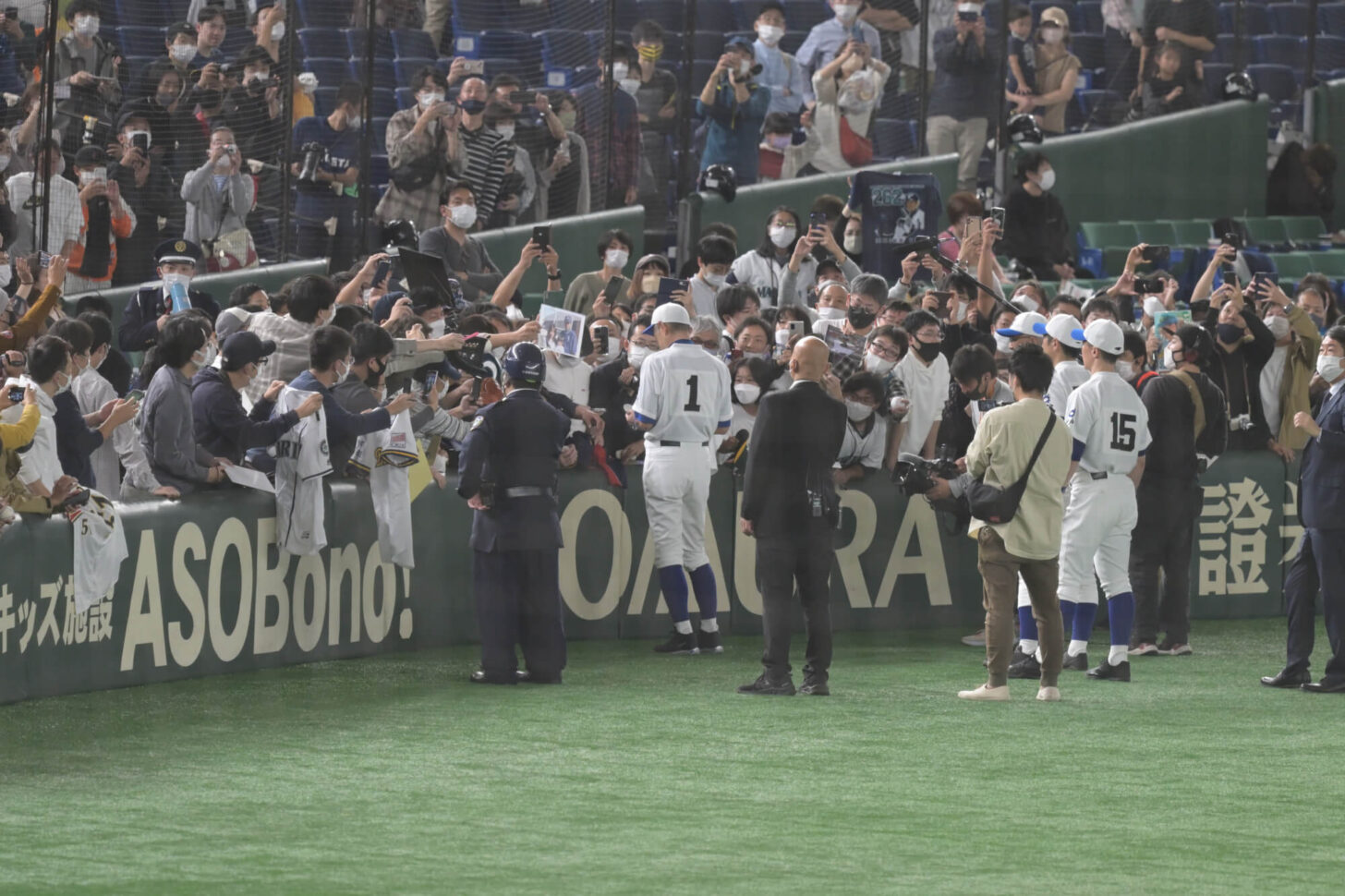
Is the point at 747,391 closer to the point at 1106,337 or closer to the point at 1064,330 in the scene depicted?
the point at 1064,330

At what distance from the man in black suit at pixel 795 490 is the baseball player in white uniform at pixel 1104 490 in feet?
4.74

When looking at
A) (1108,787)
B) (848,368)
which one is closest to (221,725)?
(1108,787)

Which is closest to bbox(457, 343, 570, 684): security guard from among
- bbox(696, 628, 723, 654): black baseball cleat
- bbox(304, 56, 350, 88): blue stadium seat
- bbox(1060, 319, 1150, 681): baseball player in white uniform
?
bbox(696, 628, 723, 654): black baseball cleat

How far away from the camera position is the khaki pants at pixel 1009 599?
1077cm

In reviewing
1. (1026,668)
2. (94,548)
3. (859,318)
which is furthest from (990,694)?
(94,548)

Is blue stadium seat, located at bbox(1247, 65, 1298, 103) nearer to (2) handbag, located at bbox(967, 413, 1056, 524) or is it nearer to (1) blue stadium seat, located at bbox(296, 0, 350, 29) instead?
(1) blue stadium seat, located at bbox(296, 0, 350, 29)

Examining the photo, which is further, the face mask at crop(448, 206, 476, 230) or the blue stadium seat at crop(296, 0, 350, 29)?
the blue stadium seat at crop(296, 0, 350, 29)

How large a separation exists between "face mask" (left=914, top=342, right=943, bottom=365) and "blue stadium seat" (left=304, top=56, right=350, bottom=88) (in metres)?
5.65

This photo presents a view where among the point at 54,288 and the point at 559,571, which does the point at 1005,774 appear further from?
the point at 54,288

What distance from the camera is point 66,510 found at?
10227 millimetres

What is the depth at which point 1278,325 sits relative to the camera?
1467cm

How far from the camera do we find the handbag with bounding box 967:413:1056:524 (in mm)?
10641

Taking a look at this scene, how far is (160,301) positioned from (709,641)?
4043 millimetres

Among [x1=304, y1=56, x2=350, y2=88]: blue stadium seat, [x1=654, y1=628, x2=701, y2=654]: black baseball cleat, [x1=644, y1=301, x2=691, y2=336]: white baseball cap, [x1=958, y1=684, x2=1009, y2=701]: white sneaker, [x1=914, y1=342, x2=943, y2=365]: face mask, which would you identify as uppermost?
[x1=304, y1=56, x2=350, y2=88]: blue stadium seat
